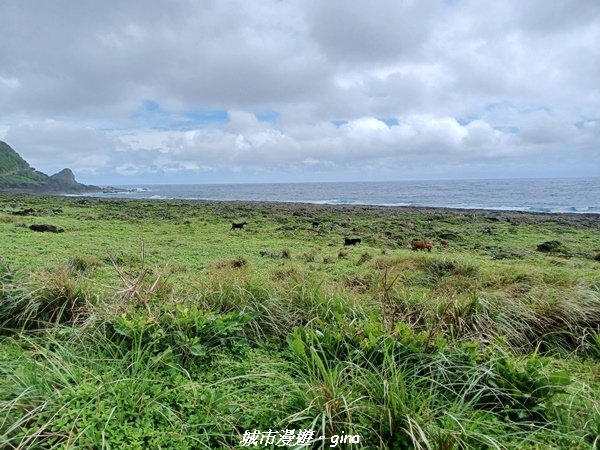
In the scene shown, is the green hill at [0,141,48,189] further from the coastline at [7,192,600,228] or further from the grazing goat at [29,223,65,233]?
the grazing goat at [29,223,65,233]

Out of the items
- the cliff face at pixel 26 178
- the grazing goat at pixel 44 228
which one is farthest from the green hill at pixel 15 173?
the grazing goat at pixel 44 228

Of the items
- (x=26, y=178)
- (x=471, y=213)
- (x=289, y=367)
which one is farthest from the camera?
(x=26, y=178)

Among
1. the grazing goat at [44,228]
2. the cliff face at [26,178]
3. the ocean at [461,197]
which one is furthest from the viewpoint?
the cliff face at [26,178]

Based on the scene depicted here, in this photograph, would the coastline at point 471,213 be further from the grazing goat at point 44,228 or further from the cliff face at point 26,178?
the cliff face at point 26,178

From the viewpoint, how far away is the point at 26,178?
280 feet

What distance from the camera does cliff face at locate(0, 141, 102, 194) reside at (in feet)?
260

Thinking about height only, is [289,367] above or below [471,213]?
above

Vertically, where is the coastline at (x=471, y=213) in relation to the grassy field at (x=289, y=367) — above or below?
below

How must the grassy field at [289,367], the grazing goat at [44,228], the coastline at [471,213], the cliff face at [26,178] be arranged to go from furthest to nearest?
1. the cliff face at [26,178]
2. the coastline at [471,213]
3. the grazing goat at [44,228]
4. the grassy field at [289,367]

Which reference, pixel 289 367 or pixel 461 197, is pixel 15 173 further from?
pixel 289 367

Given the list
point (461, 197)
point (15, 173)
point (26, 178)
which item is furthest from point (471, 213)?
point (15, 173)

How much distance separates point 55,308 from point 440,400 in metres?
4.15

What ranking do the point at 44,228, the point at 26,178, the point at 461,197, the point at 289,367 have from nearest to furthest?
1. the point at 289,367
2. the point at 44,228
3. the point at 461,197
4. the point at 26,178

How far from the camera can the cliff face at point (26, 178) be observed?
260ft
